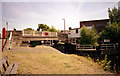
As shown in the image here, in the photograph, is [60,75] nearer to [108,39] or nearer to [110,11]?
[108,39]

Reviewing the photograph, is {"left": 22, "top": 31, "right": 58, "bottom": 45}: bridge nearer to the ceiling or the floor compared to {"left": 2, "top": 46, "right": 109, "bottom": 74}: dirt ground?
nearer to the ceiling

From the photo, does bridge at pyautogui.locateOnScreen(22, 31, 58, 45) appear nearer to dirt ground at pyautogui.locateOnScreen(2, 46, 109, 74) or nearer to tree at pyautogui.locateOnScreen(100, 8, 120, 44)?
dirt ground at pyautogui.locateOnScreen(2, 46, 109, 74)

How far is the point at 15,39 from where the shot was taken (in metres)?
17.4

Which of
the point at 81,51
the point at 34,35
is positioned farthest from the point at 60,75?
the point at 34,35

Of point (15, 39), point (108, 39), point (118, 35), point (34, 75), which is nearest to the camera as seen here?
point (34, 75)

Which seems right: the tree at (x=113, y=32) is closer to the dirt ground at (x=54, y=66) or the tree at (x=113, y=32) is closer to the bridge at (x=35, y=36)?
the bridge at (x=35, y=36)

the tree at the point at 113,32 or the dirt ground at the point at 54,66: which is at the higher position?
the tree at the point at 113,32

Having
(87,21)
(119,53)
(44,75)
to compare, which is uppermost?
(87,21)

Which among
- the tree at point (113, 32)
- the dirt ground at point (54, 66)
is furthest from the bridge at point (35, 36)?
the tree at point (113, 32)

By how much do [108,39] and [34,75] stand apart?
2189cm

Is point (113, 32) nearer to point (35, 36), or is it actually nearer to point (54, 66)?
point (35, 36)

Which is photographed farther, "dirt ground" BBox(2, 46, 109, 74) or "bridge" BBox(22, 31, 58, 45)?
"bridge" BBox(22, 31, 58, 45)

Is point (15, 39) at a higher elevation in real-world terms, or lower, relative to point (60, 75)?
higher

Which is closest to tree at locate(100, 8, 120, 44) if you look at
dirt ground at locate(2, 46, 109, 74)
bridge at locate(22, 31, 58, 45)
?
bridge at locate(22, 31, 58, 45)
